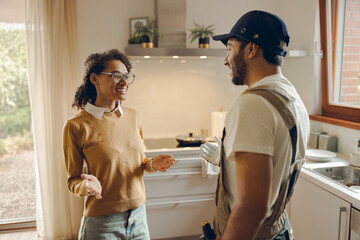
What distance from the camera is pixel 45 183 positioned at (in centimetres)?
257

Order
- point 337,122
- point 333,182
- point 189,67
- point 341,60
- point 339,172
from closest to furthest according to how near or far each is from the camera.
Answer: point 333,182, point 339,172, point 337,122, point 341,60, point 189,67

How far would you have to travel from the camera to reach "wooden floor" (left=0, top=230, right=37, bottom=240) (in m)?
2.70

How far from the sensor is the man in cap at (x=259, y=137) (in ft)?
2.66

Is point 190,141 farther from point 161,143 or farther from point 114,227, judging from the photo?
point 114,227

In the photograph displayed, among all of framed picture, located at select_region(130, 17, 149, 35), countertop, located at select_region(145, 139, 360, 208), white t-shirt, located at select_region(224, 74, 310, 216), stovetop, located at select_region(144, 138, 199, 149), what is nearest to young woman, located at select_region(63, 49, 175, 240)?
white t-shirt, located at select_region(224, 74, 310, 216)

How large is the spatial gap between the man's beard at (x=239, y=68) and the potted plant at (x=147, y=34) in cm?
166

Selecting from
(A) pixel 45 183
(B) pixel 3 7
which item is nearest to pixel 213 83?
(A) pixel 45 183

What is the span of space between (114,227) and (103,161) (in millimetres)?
283

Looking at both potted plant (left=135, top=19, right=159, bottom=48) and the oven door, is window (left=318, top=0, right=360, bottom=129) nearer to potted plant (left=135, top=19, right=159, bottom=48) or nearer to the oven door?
the oven door

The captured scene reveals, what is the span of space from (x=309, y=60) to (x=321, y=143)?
0.72m

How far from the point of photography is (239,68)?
3.17 ft

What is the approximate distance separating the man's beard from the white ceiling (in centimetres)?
231

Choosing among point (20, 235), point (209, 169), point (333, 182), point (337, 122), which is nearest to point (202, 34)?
point (209, 169)

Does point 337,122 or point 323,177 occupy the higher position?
point 337,122
